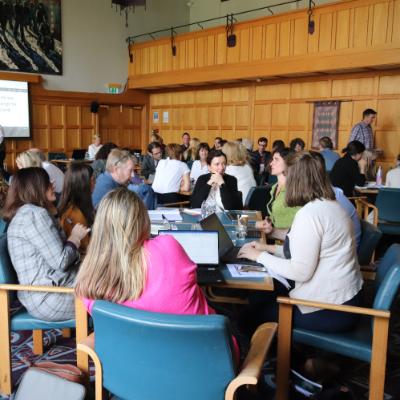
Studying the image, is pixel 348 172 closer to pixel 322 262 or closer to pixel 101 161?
pixel 101 161

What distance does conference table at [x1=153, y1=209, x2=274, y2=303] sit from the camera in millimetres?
2410

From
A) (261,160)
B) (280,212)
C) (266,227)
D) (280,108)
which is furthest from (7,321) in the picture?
(280,108)

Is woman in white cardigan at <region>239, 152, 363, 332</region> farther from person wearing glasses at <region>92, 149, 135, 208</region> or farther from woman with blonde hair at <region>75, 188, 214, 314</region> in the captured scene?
person wearing glasses at <region>92, 149, 135, 208</region>

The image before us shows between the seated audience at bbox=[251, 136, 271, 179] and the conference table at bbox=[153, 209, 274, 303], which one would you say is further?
the seated audience at bbox=[251, 136, 271, 179]

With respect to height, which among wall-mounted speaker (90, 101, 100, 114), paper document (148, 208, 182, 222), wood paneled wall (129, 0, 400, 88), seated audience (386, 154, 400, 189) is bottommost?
paper document (148, 208, 182, 222)

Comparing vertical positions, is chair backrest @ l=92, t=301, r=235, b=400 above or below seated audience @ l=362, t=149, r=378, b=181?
below

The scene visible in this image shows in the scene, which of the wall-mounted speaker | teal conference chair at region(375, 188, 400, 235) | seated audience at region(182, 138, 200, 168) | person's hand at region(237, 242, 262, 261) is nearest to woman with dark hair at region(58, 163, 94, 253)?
person's hand at region(237, 242, 262, 261)

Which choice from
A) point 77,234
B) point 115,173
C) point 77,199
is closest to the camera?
point 77,234

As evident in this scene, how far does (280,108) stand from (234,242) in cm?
871

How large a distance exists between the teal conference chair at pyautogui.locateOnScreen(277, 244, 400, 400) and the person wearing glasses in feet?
7.12

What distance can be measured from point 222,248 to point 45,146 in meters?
11.4

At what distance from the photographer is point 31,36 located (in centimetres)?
1247

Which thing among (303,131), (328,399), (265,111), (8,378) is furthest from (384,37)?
(8,378)

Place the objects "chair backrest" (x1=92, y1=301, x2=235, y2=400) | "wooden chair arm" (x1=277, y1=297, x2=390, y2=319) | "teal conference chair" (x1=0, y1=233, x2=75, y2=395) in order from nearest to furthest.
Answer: "chair backrest" (x1=92, y1=301, x2=235, y2=400) → "wooden chair arm" (x1=277, y1=297, x2=390, y2=319) → "teal conference chair" (x1=0, y1=233, x2=75, y2=395)
